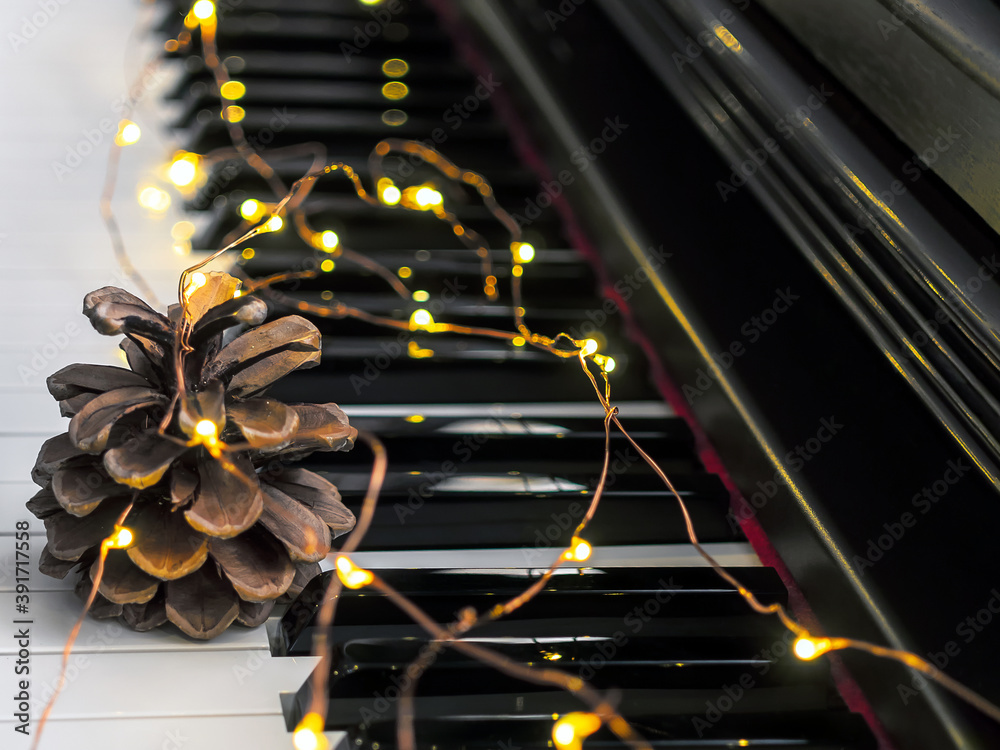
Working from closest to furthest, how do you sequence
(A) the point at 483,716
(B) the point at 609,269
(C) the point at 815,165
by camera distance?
1. (A) the point at 483,716
2. (C) the point at 815,165
3. (B) the point at 609,269

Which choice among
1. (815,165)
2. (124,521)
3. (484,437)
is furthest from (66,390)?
(815,165)

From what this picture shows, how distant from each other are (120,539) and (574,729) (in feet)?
1.22

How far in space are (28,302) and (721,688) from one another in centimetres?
89

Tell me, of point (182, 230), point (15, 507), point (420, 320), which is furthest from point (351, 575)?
point (182, 230)

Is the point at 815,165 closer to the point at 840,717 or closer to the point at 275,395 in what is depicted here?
the point at 840,717

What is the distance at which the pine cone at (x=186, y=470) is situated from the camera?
688 millimetres

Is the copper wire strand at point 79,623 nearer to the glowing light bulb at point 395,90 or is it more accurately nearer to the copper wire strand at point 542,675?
the copper wire strand at point 542,675

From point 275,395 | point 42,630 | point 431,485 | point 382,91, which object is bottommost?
point 42,630

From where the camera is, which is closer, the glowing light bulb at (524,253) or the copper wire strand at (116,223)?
the copper wire strand at (116,223)

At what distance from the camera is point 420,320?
3.75 ft

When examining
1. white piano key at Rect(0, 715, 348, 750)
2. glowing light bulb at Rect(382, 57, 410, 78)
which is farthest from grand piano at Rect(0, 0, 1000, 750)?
glowing light bulb at Rect(382, 57, 410, 78)

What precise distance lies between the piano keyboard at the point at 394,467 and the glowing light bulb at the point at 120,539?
0.28 ft

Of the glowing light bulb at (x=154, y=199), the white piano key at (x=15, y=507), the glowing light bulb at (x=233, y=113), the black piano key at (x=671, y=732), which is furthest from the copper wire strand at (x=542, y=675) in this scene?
the glowing light bulb at (x=233, y=113)

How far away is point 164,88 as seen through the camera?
159 centimetres
